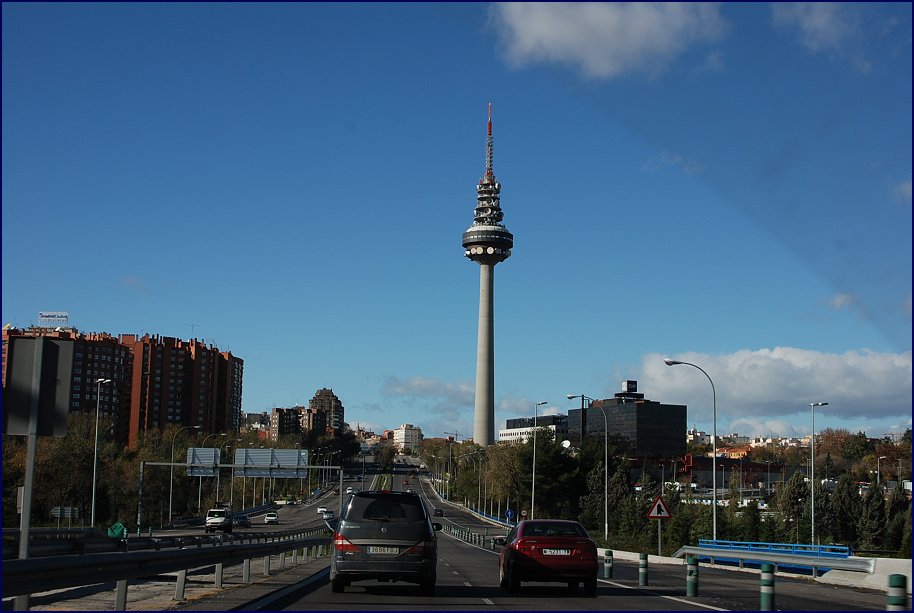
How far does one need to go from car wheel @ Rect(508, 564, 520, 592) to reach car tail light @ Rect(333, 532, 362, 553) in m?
3.69

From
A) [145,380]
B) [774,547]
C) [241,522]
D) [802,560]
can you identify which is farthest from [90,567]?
[145,380]

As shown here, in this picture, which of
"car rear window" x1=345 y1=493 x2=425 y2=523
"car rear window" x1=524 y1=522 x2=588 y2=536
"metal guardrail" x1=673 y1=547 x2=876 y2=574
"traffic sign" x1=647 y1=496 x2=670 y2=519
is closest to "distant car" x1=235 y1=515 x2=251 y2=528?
"metal guardrail" x1=673 y1=547 x2=876 y2=574

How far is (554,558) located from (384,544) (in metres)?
3.61

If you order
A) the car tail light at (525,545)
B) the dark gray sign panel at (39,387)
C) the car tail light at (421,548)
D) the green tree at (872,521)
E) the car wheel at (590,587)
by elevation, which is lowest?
the green tree at (872,521)

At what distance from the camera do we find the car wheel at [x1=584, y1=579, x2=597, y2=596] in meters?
19.6

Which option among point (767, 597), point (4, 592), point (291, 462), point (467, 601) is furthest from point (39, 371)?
point (291, 462)

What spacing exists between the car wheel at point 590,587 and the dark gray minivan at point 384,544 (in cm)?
331

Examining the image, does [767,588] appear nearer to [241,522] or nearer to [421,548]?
[421,548]

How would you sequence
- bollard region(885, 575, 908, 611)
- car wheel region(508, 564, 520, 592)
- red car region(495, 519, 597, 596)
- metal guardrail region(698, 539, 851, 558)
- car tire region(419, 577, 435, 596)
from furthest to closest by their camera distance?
1. metal guardrail region(698, 539, 851, 558)
2. car wheel region(508, 564, 520, 592)
3. red car region(495, 519, 597, 596)
4. car tire region(419, 577, 435, 596)
5. bollard region(885, 575, 908, 611)

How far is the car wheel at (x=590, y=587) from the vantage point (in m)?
19.6

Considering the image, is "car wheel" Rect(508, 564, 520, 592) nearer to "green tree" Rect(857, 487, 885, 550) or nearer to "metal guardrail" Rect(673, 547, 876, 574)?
"metal guardrail" Rect(673, 547, 876, 574)

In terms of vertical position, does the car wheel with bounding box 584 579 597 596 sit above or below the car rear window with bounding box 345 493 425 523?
below

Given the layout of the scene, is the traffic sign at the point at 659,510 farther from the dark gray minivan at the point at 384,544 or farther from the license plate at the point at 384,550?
the license plate at the point at 384,550

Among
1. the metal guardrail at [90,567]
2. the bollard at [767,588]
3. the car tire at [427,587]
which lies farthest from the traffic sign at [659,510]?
the bollard at [767,588]
